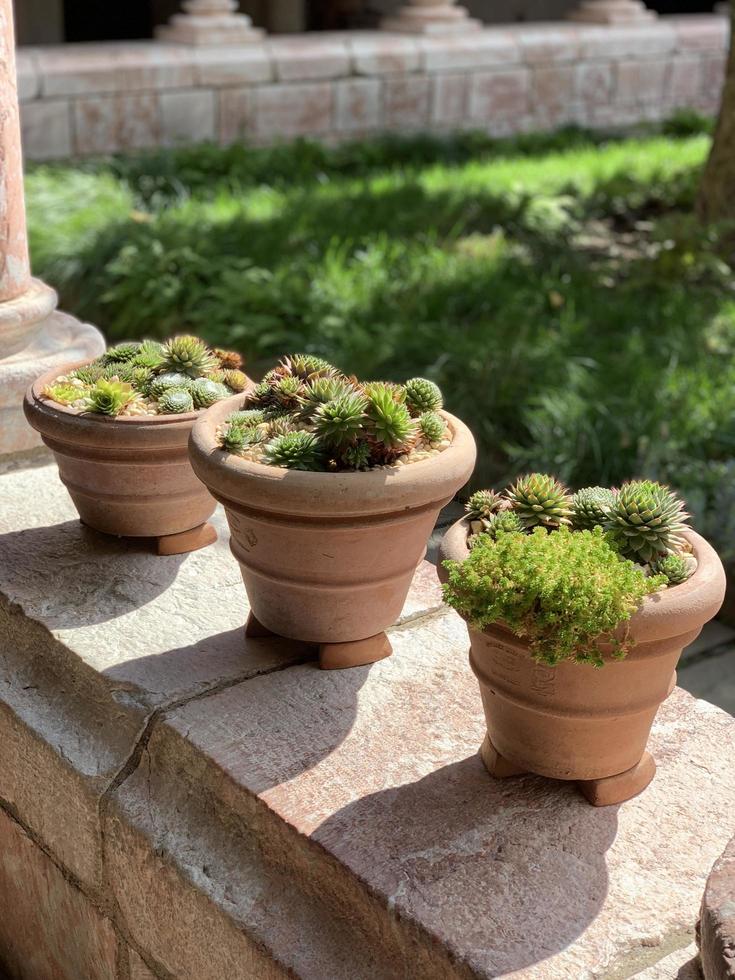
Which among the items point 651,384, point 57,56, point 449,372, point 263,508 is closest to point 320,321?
point 449,372

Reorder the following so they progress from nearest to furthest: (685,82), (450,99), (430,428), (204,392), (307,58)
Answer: (430,428), (204,392), (307,58), (450,99), (685,82)

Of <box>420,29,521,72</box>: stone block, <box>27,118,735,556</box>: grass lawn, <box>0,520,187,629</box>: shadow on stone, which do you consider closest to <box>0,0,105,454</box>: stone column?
<box>0,520,187,629</box>: shadow on stone

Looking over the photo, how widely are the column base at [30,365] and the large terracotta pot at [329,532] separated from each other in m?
0.98

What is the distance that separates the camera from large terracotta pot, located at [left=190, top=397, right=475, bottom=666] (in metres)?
1.83

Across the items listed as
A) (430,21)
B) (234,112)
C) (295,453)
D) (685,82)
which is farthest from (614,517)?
(685,82)

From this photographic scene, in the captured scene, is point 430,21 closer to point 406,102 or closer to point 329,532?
point 406,102

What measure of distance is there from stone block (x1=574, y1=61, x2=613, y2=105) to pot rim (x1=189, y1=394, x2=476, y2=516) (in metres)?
9.95

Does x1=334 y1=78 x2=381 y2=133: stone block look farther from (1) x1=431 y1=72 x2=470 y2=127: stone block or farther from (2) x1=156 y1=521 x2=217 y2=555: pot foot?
(2) x1=156 y1=521 x2=217 y2=555: pot foot

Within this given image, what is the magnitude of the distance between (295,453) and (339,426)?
0.27 feet

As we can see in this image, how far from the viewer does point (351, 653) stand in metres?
2.06

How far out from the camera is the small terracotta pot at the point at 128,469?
2.28 m

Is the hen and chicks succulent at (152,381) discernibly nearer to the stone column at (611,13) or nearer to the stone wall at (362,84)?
the stone wall at (362,84)

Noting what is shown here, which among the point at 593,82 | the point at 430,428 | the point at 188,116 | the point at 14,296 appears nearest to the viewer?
the point at 430,428

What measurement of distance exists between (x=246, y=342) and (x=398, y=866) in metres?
4.04
